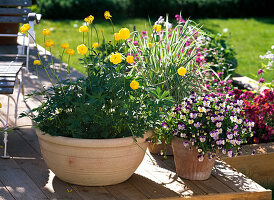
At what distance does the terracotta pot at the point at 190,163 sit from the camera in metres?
3.17

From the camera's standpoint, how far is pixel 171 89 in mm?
3557

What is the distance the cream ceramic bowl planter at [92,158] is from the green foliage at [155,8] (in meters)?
6.51

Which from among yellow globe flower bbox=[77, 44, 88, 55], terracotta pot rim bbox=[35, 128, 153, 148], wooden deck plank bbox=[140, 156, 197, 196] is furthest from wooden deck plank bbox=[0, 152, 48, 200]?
yellow globe flower bbox=[77, 44, 88, 55]

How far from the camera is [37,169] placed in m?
3.31

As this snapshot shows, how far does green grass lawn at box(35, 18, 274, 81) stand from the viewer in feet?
23.9

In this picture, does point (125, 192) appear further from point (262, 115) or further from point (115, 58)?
point (262, 115)

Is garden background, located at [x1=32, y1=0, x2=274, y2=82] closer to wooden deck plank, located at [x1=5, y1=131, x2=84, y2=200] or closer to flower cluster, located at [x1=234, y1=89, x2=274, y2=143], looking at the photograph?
flower cluster, located at [x1=234, y1=89, x2=274, y2=143]

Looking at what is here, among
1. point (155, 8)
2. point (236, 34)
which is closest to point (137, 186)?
point (236, 34)

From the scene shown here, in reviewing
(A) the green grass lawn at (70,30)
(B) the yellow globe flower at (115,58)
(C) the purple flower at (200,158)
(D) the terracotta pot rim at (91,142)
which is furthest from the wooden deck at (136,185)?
(A) the green grass lawn at (70,30)

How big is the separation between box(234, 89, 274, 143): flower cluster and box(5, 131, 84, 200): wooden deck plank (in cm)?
167

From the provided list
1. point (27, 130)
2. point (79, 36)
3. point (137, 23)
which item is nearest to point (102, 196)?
point (27, 130)

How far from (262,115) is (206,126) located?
121cm

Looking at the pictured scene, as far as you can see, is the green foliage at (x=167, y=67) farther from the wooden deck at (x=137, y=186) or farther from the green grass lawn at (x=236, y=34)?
the green grass lawn at (x=236, y=34)

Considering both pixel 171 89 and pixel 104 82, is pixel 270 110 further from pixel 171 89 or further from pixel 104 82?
pixel 104 82
